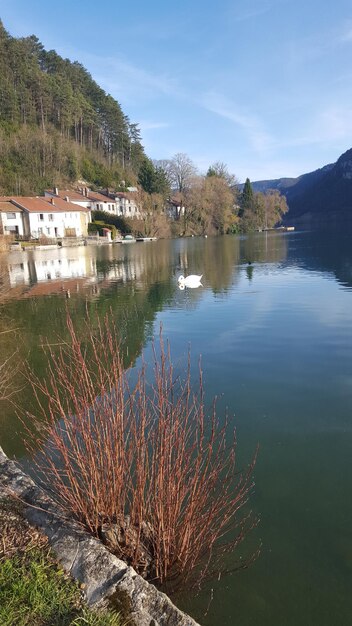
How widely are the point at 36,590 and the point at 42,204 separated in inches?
2566

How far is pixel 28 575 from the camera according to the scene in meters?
3.50

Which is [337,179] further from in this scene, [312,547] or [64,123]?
[312,547]

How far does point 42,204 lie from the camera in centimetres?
6262

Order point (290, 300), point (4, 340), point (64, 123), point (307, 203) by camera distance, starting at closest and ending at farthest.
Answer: point (4, 340) < point (290, 300) < point (64, 123) < point (307, 203)

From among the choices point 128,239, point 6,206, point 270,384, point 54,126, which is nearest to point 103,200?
point 128,239

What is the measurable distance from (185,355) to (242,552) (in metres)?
7.75

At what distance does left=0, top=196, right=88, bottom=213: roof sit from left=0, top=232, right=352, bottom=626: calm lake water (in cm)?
3556

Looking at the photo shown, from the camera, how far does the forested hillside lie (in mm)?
71812

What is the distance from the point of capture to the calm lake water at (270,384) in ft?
14.5

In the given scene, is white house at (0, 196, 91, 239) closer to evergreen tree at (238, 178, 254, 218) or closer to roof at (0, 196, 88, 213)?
roof at (0, 196, 88, 213)

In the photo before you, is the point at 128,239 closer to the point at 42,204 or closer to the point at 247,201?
the point at 42,204

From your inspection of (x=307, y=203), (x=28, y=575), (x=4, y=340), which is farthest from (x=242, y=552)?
(x=307, y=203)

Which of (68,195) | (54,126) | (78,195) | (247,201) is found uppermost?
(54,126)

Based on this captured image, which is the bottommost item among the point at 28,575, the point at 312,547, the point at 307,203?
the point at 312,547
